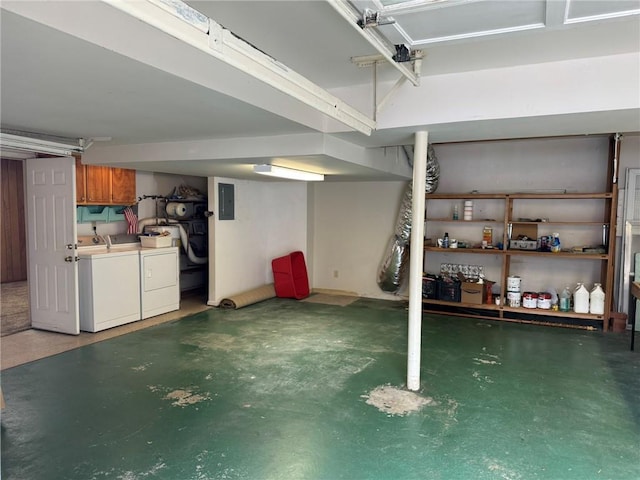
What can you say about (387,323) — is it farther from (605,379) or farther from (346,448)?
(346,448)

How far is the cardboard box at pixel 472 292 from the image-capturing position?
5.84m

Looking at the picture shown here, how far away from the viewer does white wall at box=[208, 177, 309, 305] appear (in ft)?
Answer: 20.8

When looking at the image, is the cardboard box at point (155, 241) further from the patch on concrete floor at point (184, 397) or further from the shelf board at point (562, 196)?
the shelf board at point (562, 196)

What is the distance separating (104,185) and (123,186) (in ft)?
1.00

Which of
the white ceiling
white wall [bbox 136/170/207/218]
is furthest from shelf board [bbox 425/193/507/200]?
white wall [bbox 136/170/207/218]

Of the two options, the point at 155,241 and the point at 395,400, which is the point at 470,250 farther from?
the point at 155,241

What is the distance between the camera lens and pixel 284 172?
495cm

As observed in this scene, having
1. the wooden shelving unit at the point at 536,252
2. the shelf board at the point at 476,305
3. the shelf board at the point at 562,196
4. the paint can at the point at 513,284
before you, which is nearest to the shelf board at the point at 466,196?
the wooden shelving unit at the point at 536,252

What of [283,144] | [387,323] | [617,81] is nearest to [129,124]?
[283,144]

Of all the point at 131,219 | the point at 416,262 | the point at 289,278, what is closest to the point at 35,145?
the point at 131,219

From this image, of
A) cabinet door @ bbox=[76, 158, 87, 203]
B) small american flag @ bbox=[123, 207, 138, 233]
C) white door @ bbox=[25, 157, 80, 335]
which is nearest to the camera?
white door @ bbox=[25, 157, 80, 335]

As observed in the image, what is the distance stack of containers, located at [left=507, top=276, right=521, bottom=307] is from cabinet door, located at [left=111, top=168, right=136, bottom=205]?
5324mm

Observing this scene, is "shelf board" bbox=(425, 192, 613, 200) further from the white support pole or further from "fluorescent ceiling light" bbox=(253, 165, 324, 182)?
the white support pole

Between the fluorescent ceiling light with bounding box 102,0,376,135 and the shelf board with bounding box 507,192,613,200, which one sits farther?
the shelf board with bounding box 507,192,613,200
